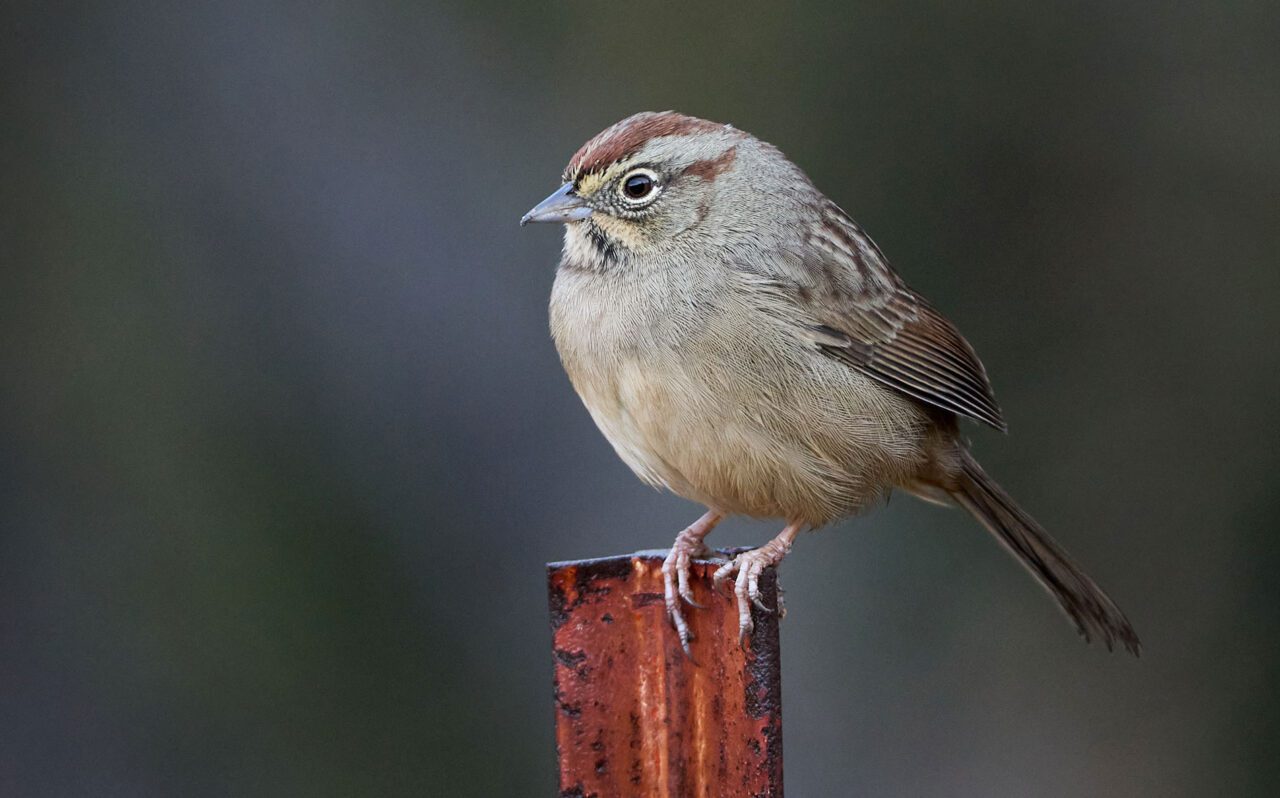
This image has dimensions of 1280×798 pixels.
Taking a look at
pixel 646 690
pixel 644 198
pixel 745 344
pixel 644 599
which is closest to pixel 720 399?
pixel 745 344

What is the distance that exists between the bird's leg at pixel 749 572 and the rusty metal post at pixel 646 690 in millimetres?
28

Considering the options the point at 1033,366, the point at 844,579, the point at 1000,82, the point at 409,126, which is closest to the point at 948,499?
the point at 844,579

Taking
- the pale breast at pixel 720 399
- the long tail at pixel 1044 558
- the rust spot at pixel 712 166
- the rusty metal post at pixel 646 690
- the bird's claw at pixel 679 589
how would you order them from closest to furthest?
the rusty metal post at pixel 646 690, the bird's claw at pixel 679 589, the pale breast at pixel 720 399, the rust spot at pixel 712 166, the long tail at pixel 1044 558

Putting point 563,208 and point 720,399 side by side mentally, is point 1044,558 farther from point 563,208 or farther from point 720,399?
point 563,208

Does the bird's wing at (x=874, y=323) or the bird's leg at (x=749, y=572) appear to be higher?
the bird's wing at (x=874, y=323)

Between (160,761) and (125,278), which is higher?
(125,278)

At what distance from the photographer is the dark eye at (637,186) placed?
4.36 meters

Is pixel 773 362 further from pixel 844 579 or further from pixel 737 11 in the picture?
Result: pixel 737 11

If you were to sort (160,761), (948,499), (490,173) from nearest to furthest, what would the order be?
(948,499)
(160,761)
(490,173)

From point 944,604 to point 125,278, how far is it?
11.2 ft

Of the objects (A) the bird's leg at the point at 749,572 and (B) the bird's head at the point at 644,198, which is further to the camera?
(B) the bird's head at the point at 644,198

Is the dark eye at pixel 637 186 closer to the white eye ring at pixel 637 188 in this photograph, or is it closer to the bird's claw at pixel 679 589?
the white eye ring at pixel 637 188

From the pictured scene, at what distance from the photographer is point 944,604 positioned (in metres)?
6.19

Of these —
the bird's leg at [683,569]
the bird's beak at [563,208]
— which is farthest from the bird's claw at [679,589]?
the bird's beak at [563,208]
